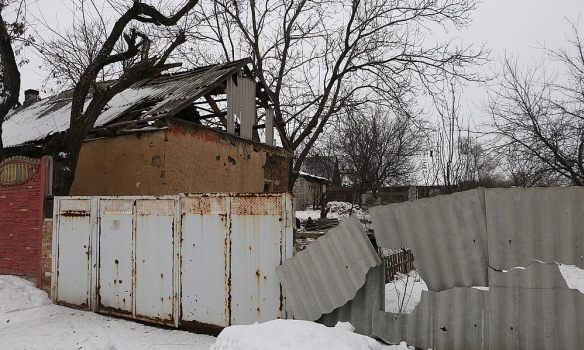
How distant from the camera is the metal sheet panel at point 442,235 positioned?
3471 millimetres

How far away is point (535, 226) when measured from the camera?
3.22 metres

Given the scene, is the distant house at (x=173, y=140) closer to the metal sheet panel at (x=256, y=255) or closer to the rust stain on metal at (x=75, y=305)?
the rust stain on metal at (x=75, y=305)

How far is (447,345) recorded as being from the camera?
11.6 feet

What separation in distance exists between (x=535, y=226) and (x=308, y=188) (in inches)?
1414

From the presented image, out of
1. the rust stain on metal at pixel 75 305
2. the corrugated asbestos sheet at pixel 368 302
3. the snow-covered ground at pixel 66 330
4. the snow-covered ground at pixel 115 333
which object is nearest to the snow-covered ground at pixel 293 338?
the snow-covered ground at pixel 115 333

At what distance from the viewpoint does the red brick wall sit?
6.86 metres

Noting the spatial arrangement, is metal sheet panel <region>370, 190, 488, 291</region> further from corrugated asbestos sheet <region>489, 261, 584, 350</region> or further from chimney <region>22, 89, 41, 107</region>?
chimney <region>22, 89, 41, 107</region>

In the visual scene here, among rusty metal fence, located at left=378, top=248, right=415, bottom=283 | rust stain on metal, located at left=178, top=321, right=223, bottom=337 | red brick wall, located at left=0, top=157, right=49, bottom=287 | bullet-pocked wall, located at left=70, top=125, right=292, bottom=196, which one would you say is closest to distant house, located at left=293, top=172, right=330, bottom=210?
bullet-pocked wall, located at left=70, top=125, right=292, bottom=196

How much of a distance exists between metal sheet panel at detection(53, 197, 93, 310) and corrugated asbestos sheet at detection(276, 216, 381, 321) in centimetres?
375

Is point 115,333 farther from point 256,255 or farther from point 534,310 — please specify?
point 534,310

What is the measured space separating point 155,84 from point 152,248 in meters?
8.50

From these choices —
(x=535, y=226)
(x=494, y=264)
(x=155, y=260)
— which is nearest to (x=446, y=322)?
(x=494, y=264)

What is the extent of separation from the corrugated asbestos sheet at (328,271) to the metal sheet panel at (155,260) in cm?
190

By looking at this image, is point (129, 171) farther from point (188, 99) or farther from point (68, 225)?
point (68, 225)
